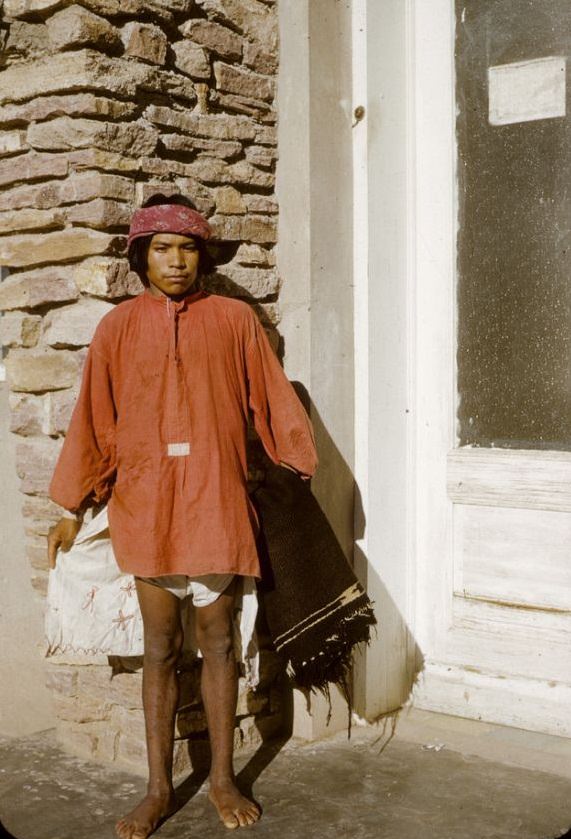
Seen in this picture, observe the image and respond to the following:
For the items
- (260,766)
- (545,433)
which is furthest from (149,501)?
(545,433)

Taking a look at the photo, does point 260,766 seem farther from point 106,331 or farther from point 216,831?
point 106,331

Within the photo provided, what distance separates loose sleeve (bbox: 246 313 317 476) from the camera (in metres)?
3.49

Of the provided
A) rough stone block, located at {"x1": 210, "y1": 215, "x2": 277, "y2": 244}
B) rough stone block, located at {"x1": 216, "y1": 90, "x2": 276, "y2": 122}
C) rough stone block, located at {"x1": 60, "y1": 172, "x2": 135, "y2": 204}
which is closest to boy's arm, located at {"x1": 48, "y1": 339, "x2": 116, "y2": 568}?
rough stone block, located at {"x1": 60, "y1": 172, "x2": 135, "y2": 204}

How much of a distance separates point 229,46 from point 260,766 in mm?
2537

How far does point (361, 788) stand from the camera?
360 centimetres

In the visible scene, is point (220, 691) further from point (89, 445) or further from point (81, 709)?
point (89, 445)

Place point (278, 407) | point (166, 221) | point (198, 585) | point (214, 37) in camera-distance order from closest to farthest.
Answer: point (166, 221)
point (198, 585)
point (278, 407)
point (214, 37)

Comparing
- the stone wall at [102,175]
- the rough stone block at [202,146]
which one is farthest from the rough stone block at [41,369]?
the rough stone block at [202,146]

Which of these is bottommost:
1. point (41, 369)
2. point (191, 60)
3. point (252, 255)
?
point (41, 369)

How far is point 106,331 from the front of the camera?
3.37 metres

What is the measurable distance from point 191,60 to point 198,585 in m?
1.78

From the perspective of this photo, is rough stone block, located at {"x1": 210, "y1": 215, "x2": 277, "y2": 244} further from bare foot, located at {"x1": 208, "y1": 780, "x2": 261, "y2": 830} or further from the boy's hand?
bare foot, located at {"x1": 208, "y1": 780, "x2": 261, "y2": 830}

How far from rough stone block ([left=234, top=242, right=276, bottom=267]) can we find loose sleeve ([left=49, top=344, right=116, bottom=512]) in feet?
2.62

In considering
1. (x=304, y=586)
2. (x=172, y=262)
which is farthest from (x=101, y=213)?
(x=304, y=586)
